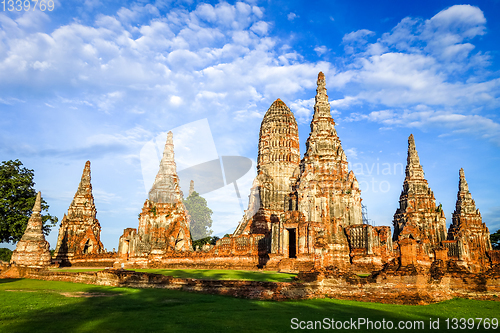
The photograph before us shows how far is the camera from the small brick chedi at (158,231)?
30.8 metres

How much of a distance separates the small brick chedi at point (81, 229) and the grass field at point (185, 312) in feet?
92.3

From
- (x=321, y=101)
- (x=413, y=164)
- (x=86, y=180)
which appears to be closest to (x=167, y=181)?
(x=86, y=180)

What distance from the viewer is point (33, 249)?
21719 millimetres

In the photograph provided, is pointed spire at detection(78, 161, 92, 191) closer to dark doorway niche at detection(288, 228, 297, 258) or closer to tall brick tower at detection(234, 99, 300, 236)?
tall brick tower at detection(234, 99, 300, 236)

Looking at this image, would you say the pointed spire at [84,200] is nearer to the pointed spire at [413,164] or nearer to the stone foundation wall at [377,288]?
the stone foundation wall at [377,288]

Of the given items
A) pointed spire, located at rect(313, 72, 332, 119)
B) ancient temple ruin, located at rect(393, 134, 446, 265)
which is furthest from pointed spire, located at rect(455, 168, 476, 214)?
pointed spire, located at rect(313, 72, 332, 119)

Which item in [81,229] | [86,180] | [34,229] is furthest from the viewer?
[86,180]

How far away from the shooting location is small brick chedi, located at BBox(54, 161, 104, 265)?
122ft

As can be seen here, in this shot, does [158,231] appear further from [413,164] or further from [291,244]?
[413,164]

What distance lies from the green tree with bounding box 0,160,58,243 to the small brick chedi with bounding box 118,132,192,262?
33.5 feet

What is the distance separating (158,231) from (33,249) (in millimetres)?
11424

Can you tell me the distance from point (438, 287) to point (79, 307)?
1026 cm

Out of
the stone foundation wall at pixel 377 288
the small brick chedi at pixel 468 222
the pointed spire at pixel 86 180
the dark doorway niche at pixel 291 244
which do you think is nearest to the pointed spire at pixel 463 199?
→ the small brick chedi at pixel 468 222

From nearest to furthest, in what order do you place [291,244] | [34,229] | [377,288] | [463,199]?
1. [377,288]
2. [34,229]
3. [291,244]
4. [463,199]
